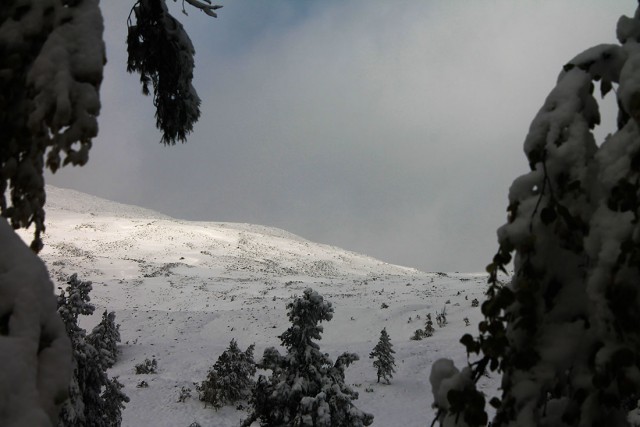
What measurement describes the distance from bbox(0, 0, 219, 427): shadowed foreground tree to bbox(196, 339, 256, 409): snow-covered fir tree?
1352cm

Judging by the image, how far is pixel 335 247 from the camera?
6975 cm

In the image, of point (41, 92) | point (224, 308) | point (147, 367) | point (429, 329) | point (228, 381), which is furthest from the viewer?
point (224, 308)

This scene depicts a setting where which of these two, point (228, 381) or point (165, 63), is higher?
point (165, 63)

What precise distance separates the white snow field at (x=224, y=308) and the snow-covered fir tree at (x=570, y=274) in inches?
446

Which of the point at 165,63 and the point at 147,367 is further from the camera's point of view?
the point at 147,367

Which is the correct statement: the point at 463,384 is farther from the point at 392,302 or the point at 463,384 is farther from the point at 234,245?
the point at 234,245

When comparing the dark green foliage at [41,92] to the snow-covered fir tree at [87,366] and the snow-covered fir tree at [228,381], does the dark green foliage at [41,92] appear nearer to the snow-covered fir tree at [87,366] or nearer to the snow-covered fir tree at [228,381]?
the snow-covered fir tree at [87,366]

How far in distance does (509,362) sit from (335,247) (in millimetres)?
68436

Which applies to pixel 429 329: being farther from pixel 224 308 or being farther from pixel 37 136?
pixel 37 136

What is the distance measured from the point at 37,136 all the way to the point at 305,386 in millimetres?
6695

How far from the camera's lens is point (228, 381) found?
14.5 metres

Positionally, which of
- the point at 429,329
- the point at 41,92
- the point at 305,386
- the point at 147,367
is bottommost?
the point at 147,367

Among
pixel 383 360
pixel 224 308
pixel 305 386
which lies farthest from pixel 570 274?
pixel 224 308

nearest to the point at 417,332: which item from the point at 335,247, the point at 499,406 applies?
the point at 499,406
